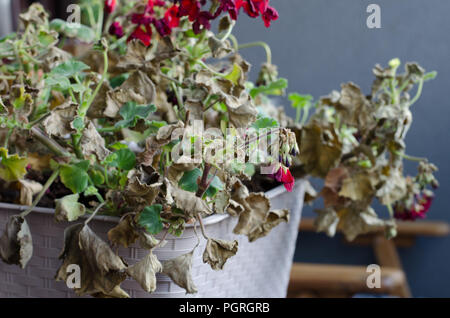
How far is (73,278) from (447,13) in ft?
2.08

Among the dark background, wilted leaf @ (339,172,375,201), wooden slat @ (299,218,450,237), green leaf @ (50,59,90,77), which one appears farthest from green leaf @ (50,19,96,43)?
wooden slat @ (299,218,450,237)

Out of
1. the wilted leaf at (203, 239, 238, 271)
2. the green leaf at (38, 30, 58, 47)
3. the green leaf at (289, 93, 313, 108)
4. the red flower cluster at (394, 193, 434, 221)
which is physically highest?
the green leaf at (38, 30, 58, 47)

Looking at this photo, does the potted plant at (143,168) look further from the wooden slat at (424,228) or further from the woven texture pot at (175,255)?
the wooden slat at (424,228)

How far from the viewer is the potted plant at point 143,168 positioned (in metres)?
0.37

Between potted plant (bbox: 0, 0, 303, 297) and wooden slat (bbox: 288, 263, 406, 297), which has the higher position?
potted plant (bbox: 0, 0, 303, 297)

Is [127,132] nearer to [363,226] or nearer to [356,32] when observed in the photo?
[363,226]

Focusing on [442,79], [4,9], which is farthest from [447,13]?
[4,9]

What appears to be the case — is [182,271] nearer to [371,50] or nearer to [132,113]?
[132,113]

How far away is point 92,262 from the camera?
0.39 metres

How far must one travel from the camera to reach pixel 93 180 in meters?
0.44

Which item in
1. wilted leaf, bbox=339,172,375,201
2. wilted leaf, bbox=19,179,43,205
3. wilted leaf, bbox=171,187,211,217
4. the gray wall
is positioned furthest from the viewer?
the gray wall

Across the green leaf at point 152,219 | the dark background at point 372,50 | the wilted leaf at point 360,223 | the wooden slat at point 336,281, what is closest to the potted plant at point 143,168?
the green leaf at point 152,219

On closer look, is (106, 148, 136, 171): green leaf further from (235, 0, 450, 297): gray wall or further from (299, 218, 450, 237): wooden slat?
(299, 218, 450, 237): wooden slat

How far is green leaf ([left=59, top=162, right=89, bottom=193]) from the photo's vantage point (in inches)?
16.2
